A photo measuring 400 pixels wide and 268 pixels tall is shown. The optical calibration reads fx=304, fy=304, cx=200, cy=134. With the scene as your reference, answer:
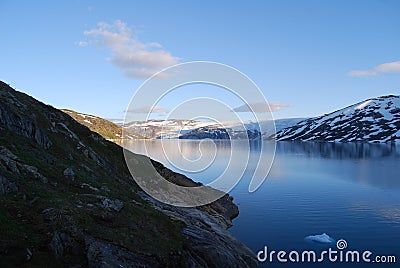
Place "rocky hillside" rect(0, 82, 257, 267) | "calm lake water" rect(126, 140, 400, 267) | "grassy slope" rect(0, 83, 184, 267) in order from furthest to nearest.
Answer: "calm lake water" rect(126, 140, 400, 267)
"rocky hillside" rect(0, 82, 257, 267)
"grassy slope" rect(0, 83, 184, 267)

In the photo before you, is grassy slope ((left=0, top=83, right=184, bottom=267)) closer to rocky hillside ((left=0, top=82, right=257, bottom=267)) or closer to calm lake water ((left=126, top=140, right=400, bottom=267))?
rocky hillside ((left=0, top=82, right=257, bottom=267))

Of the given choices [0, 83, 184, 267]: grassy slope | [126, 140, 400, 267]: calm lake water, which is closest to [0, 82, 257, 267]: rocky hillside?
[0, 83, 184, 267]: grassy slope

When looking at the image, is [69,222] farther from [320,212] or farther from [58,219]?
[320,212]

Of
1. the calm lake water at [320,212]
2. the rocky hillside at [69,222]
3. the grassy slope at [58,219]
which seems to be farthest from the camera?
the calm lake water at [320,212]

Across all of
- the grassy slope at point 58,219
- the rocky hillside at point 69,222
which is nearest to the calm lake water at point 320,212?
the rocky hillside at point 69,222

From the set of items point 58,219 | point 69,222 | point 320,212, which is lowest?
point 320,212

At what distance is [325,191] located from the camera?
224 feet

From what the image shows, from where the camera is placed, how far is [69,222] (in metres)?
18.9

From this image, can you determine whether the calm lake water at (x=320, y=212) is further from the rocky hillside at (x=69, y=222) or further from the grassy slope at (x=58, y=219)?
the grassy slope at (x=58, y=219)

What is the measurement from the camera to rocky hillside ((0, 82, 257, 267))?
17.0m

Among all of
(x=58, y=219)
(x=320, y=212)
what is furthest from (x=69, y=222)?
(x=320, y=212)

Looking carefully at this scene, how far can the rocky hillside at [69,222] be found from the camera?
671 inches

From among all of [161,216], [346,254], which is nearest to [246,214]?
[346,254]

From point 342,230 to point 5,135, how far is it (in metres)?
43.0
